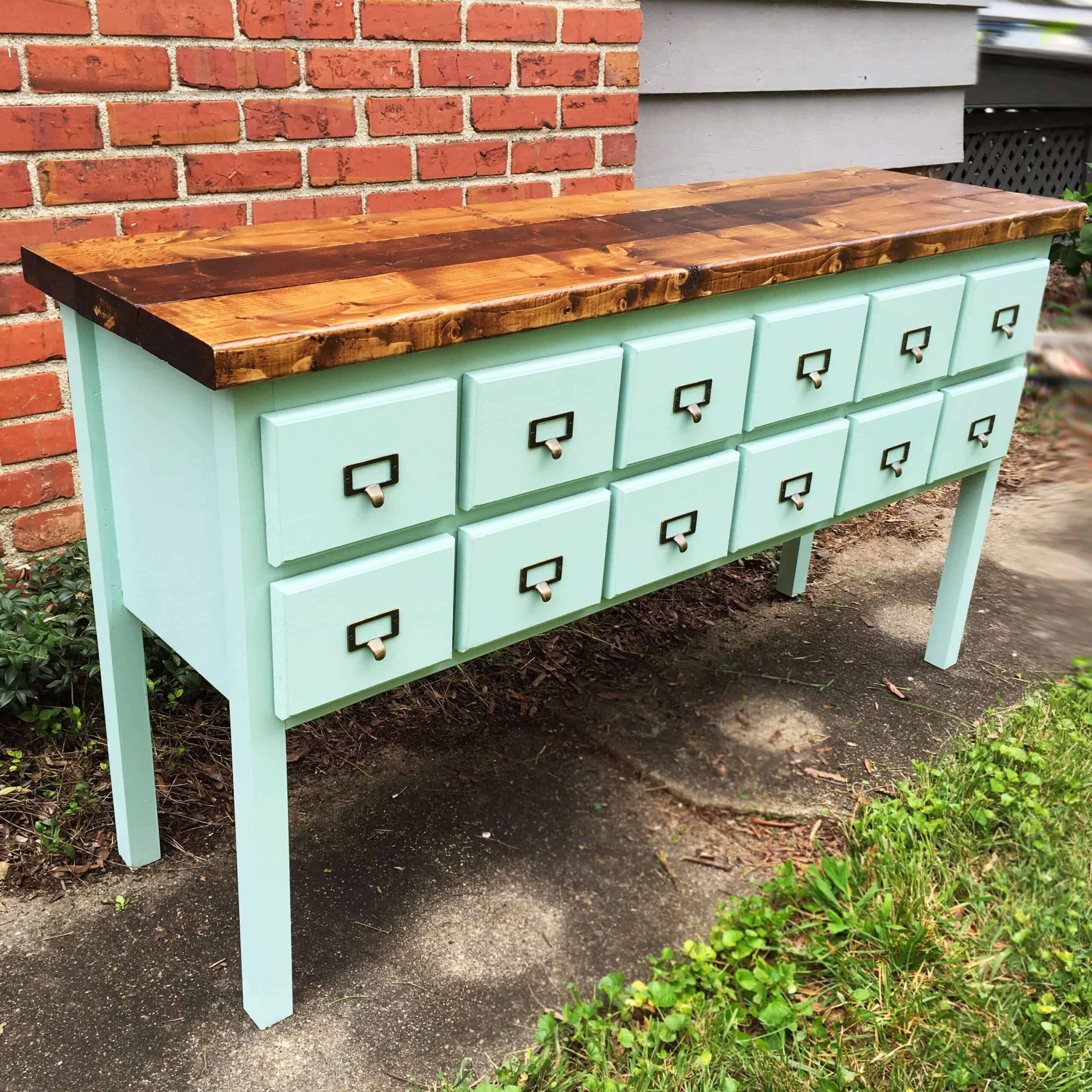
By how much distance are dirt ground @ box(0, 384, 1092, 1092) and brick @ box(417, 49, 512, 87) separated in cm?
139

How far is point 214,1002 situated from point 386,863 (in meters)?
0.42

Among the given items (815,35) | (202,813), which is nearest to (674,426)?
(202,813)

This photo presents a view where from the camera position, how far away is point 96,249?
67.8 inches

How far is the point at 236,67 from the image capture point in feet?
7.57

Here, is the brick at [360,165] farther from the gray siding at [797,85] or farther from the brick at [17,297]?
the gray siding at [797,85]

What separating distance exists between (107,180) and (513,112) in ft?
3.38

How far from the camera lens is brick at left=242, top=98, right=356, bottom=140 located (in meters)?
2.37

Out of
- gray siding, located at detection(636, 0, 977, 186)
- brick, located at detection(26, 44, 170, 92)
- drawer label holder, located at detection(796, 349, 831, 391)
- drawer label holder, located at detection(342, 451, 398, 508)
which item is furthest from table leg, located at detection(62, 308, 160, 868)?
gray siding, located at detection(636, 0, 977, 186)

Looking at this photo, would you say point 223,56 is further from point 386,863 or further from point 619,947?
point 619,947

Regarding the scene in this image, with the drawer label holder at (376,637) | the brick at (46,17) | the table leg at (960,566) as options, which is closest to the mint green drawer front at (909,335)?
the table leg at (960,566)

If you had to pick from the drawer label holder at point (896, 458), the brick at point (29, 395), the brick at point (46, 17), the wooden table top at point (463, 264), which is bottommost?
the drawer label holder at point (896, 458)

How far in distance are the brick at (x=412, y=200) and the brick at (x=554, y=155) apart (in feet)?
0.66

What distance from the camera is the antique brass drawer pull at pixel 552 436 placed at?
5.41 feet

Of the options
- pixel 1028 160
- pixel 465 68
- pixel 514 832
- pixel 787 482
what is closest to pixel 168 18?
pixel 465 68
